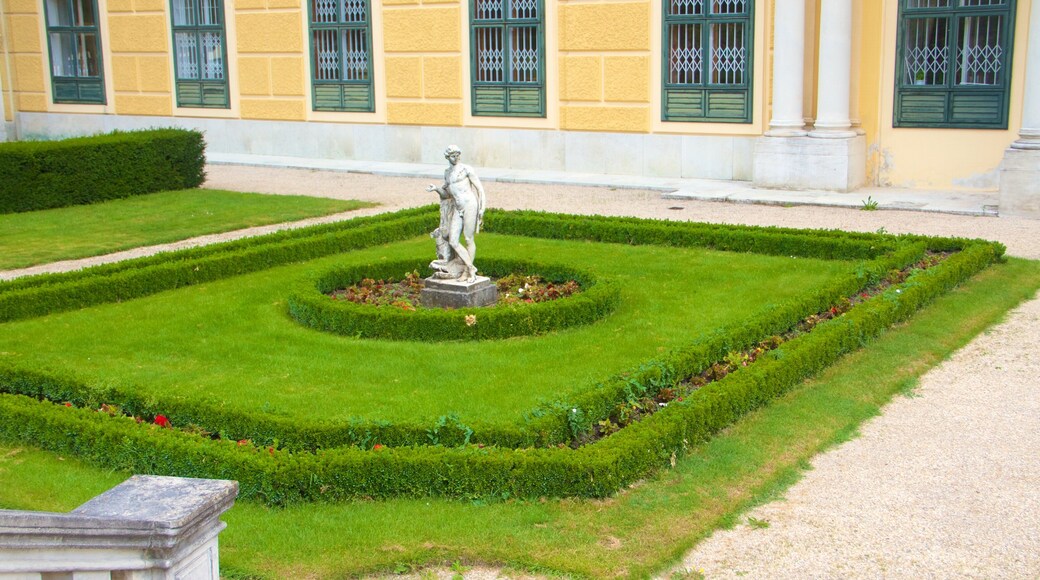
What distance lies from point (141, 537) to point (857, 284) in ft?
27.7

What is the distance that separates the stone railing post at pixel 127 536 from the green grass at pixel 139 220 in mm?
9851

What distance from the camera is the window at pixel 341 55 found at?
72.8 ft

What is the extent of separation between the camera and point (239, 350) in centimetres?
950

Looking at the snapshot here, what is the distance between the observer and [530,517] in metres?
6.39

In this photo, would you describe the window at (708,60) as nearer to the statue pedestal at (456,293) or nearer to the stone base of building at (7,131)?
the statue pedestal at (456,293)

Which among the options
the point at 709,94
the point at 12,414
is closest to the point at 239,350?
the point at 12,414

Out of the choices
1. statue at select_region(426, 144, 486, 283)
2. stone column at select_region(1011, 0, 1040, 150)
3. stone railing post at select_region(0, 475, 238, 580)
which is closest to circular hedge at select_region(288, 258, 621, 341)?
statue at select_region(426, 144, 486, 283)

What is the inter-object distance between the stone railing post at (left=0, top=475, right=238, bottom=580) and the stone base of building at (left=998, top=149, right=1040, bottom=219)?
43.9 ft

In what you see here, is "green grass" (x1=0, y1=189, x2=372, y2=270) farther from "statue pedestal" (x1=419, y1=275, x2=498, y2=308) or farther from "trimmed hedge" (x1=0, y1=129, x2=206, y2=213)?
"statue pedestal" (x1=419, y1=275, x2=498, y2=308)

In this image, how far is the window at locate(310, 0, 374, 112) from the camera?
2219 centimetres

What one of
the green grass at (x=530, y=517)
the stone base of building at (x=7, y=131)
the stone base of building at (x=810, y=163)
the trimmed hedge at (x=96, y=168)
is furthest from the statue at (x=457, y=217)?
the stone base of building at (x=7, y=131)

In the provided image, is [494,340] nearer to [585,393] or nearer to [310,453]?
[585,393]

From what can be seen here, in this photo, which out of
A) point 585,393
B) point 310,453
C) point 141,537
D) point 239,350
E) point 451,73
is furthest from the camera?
point 451,73

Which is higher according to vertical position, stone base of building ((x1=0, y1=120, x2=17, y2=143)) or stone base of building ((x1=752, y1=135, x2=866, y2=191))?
stone base of building ((x1=0, y1=120, x2=17, y2=143))
